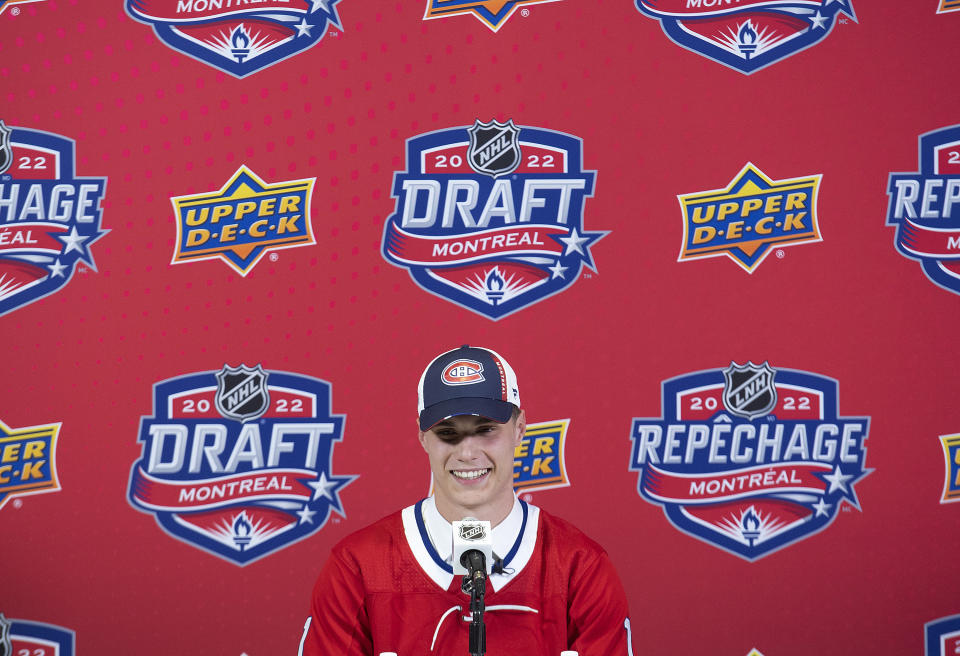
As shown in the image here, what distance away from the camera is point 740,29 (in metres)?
2.93

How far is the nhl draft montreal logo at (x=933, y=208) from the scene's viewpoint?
2.93m

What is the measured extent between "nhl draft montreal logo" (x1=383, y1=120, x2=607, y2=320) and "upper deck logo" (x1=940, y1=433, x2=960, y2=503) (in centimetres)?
130

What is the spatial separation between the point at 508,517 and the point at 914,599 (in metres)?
1.80

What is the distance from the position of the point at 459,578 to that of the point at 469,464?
0.74 ft

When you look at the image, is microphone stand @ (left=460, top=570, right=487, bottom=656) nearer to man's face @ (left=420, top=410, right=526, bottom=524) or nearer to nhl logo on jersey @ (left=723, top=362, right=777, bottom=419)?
man's face @ (left=420, top=410, right=526, bottom=524)

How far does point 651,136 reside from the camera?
115 inches

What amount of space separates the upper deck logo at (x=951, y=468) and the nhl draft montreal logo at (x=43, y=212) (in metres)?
2.74

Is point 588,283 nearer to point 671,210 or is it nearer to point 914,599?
point 671,210

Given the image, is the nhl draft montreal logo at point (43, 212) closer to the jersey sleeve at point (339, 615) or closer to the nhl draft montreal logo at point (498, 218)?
the nhl draft montreal logo at point (498, 218)

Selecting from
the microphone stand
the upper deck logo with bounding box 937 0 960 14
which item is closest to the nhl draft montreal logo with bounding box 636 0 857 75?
the upper deck logo with bounding box 937 0 960 14

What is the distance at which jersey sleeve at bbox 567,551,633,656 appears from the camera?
68.2 inches

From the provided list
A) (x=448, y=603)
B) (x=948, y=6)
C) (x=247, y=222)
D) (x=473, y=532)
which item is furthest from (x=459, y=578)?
(x=948, y=6)

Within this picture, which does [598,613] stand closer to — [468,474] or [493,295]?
[468,474]

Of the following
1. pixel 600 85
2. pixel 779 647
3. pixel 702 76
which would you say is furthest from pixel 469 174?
pixel 779 647
